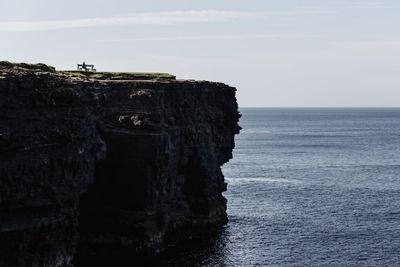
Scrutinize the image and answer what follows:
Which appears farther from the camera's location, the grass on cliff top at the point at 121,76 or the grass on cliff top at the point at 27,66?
the grass on cliff top at the point at 121,76

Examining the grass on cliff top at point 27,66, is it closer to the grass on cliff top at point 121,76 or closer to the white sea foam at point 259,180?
the grass on cliff top at point 121,76

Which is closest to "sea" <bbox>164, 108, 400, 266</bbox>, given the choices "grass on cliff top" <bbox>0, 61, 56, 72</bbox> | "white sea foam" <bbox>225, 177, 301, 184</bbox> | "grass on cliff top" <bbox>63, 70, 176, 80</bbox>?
"white sea foam" <bbox>225, 177, 301, 184</bbox>

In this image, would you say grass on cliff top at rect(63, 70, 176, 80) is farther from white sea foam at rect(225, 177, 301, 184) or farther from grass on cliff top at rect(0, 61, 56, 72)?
white sea foam at rect(225, 177, 301, 184)

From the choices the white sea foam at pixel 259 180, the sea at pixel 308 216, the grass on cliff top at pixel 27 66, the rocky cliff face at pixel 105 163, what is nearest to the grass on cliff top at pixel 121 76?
the rocky cliff face at pixel 105 163

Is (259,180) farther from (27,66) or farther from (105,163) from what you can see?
(27,66)

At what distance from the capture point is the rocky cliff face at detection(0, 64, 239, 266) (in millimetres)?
46969

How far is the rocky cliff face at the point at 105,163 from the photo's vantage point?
46969 millimetres

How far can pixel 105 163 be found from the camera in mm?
64250

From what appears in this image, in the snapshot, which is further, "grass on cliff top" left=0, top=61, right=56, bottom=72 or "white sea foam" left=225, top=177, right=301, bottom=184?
"white sea foam" left=225, top=177, right=301, bottom=184

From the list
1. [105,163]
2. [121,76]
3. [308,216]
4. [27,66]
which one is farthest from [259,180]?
[27,66]

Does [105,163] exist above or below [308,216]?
above

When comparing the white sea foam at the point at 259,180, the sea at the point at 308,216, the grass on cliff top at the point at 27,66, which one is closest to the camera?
the grass on cliff top at the point at 27,66

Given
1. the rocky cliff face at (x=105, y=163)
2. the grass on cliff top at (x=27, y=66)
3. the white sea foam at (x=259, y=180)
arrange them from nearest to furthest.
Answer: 1. the rocky cliff face at (x=105, y=163)
2. the grass on cliff top at (x=27, y=66)
3. the white sea foam at (x=259, y=180)

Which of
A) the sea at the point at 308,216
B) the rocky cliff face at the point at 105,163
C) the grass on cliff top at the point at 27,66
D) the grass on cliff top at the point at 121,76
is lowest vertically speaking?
the sea at the point at 308,216
